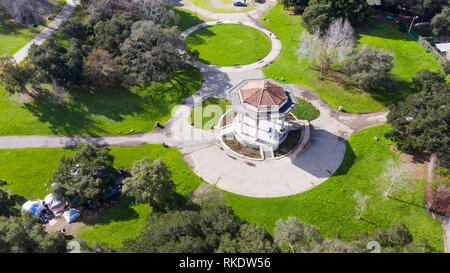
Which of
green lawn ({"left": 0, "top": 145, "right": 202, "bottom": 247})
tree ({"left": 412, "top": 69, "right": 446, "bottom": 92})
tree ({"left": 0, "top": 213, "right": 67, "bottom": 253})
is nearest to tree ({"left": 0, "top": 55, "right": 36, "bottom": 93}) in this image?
green lawn ({"left": 0, "top": 145, "right": 202, "bottom": 247})

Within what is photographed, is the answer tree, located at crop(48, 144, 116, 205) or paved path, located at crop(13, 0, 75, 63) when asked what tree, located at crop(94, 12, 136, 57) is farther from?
tree, located at crop(48, 144, 116, 205)

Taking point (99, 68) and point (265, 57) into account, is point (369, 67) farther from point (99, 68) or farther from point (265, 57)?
point (99, 68)

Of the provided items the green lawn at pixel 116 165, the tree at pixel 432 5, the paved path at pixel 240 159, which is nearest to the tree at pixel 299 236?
the paved path at pixel 240 159

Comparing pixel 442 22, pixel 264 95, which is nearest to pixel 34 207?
pixel 264 95

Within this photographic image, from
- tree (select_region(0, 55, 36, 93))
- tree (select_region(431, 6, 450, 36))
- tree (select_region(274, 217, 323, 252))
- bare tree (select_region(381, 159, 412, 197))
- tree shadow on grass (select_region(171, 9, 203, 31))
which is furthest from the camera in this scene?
tree shadow on grass (select_region(171, 9, 203, 31))

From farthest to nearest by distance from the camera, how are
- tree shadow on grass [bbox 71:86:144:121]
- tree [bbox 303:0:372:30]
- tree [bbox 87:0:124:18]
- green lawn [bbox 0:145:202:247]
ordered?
tree [bbox 87:0:124:18]
tree [bbox 303:0:372:30]
tree shadow on grass [bbox 71:86:144:121]
green lawn [bbox 0:145:202:247]
